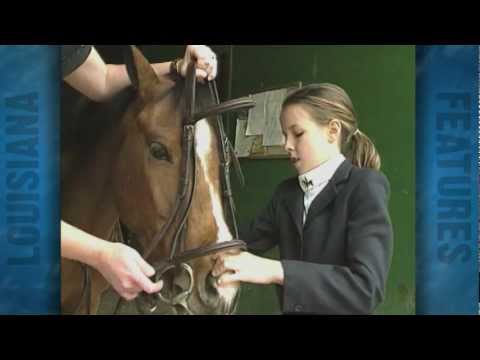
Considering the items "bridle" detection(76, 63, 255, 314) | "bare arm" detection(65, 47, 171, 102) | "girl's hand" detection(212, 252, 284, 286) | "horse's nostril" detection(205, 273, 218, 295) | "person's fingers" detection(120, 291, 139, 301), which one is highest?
"bare arm" detection(65, 47, 171, 102)

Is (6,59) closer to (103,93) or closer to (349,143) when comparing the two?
(103,93)

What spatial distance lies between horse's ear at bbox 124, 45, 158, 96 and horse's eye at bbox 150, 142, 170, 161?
0.21 meters

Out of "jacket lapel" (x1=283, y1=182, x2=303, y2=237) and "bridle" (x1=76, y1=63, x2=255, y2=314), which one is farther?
"jacket lapel" (x1=283, y1=182, x2=303, y2=237)

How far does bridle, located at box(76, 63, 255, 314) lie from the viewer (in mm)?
1777

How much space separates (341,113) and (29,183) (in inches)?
49.9

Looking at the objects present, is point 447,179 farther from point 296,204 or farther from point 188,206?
point 188,206

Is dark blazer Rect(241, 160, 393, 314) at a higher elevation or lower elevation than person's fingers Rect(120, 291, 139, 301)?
higher

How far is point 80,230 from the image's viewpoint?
1897mm

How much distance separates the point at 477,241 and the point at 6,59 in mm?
2030

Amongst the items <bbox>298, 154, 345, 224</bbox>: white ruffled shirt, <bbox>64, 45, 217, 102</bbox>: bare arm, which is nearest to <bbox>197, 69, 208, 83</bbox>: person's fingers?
<bbox>64, 45, 217, 102</bbox>: bare arm

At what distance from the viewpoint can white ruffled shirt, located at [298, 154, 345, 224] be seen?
1.88 meters

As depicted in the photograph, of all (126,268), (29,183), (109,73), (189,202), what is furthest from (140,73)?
(126,268)

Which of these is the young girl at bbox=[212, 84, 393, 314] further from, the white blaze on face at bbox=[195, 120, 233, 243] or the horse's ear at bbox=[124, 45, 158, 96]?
the horse's ear at bbox=[124, 45, 158, 96]

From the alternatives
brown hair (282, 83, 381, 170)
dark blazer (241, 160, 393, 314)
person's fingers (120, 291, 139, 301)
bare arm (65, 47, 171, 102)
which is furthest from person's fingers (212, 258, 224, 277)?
bare arm (65, 47, 171, 102)
